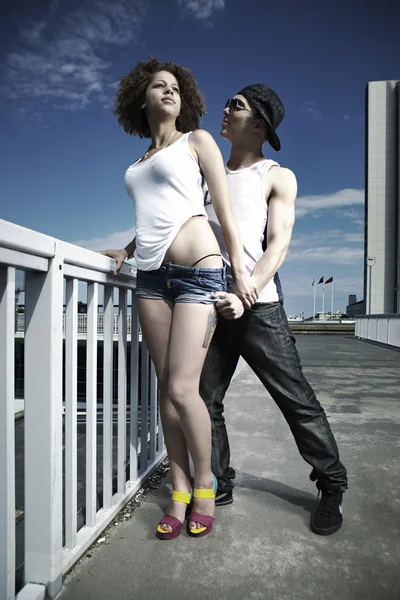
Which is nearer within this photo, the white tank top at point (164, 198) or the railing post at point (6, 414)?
the railing post at point (6, 414)

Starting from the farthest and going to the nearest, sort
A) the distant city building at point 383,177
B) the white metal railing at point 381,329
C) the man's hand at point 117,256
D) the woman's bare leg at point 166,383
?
1. the distant city building at point 383,177
2. the white metal railing at point 381,329
3. the man's hand at point 117,256
4. the woman's bare leg at point 166,383

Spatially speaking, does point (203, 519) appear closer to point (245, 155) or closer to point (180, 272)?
point (180, 272)

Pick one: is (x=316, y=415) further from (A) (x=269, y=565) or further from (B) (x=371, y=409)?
(B) (x=371, y=409)

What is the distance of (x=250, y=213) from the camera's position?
5.60 ft

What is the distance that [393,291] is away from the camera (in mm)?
39781

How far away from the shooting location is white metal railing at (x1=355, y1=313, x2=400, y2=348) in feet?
34.4

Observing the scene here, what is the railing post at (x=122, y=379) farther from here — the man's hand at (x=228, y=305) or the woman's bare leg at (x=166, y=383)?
the man's hand at (x=228, y=305)

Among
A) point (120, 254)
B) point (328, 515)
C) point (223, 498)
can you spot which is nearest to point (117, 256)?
point (120, 254)

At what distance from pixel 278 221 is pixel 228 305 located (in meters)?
0.41

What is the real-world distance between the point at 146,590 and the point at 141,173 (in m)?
1.33

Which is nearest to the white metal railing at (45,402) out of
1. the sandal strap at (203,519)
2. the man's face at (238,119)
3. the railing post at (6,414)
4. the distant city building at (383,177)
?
the railing post at (6,414)

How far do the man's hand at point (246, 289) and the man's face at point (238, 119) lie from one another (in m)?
0.61

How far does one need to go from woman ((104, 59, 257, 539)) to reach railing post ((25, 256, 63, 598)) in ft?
1.34

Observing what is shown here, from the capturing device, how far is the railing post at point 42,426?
4.04ft
